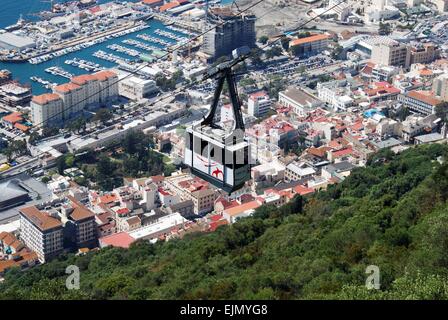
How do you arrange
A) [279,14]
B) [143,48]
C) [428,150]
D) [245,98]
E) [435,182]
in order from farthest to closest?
[279,14], [143,48], [245,98], [428,150], [435,182]

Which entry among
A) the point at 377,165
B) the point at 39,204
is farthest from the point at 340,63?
the point at 39,204

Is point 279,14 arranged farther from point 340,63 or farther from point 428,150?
point 428,150

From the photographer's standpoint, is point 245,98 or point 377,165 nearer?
point 377,165

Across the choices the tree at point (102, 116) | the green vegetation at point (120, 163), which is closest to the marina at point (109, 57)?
the tree at point (102, 116)

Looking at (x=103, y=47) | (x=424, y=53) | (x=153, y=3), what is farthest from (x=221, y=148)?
(x=153, y=3)

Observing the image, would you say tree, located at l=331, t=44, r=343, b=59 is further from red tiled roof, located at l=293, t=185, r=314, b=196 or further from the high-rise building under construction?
red tiled roof, located at l=293, t=185, r=314, b=196

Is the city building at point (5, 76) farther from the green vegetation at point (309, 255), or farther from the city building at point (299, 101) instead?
the green vegetation at point (309, 255)
